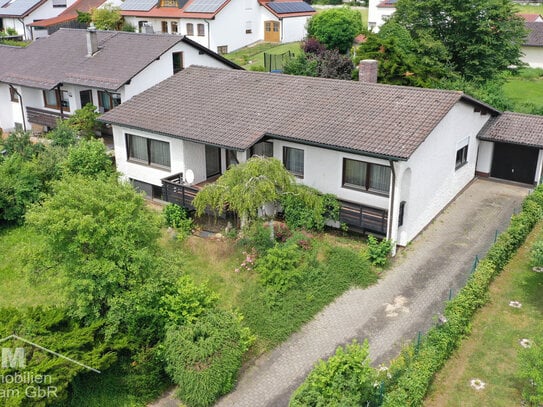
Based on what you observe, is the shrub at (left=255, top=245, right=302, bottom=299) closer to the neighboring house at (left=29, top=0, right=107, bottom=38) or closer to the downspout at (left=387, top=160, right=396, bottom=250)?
the downspout at (left=387, top=160, right=396, bottom=250)

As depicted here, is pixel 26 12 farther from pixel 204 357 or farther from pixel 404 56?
pixel 204 357

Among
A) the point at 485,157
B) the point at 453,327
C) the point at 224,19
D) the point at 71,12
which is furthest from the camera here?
the point at 71,12

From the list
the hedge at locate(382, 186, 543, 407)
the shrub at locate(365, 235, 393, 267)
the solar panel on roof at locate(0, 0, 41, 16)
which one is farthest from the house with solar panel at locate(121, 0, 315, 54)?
the hedge at locate(382, 186, 543, 407)

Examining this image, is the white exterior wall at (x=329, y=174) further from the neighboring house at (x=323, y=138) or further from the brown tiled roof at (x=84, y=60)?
the brown tiled roof at (x=84, y=60)

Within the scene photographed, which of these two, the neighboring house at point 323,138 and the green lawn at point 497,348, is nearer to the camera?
the green lawn at point 497,348

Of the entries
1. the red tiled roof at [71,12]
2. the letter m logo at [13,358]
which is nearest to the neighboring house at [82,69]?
the letter m logo at [13,358]

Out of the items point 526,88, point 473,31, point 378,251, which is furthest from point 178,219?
point 526,88
